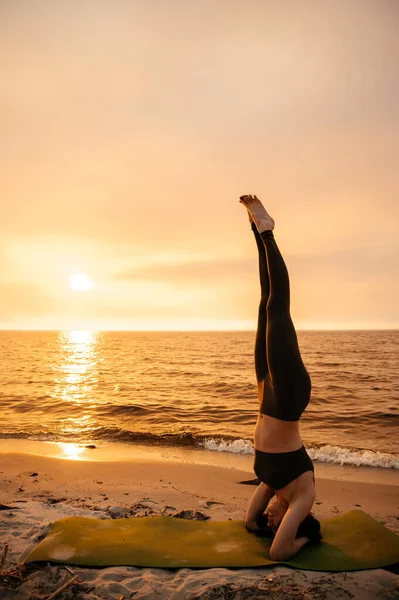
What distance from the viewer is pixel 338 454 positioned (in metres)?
11.0

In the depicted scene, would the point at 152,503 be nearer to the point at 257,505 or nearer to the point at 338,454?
the point at 257,505

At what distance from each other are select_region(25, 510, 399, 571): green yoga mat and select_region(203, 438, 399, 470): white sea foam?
5.12 m

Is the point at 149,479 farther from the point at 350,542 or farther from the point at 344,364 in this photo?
the point at 344,364

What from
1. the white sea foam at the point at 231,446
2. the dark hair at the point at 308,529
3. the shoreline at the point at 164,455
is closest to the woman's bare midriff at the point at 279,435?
the dark hair at the point at 308,529

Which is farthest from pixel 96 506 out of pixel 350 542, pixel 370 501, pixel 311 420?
pixel 311 420

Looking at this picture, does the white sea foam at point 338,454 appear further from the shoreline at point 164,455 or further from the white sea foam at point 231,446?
the shoreline at point 164,455

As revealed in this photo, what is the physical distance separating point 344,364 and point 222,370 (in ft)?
36.9

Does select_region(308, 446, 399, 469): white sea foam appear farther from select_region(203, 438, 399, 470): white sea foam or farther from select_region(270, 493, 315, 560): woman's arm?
select_region(270, 493, 315, 560): woman's arm

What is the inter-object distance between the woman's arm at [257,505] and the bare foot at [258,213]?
10.6 feet

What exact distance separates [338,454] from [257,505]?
6.50m

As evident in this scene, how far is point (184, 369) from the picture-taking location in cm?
3338

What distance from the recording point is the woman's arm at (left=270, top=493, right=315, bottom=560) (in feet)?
15.0

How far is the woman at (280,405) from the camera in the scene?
4449 mm

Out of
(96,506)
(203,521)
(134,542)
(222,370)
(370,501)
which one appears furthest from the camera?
(222,370)
